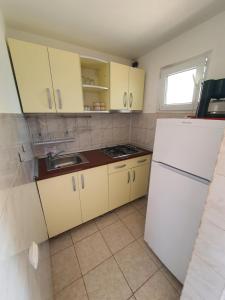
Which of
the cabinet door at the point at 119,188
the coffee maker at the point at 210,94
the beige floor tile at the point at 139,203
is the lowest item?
the beige floor tile at the point at 139,203

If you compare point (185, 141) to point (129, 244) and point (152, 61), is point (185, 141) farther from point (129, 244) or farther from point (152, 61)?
Result: point (152, 61)

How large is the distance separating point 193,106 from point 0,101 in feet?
5.64

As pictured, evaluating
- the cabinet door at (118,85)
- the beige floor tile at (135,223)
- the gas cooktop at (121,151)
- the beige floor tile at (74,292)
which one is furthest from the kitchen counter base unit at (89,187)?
the cabinet door at (118,85)

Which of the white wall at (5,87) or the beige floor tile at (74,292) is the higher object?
the white wall at (5,87)

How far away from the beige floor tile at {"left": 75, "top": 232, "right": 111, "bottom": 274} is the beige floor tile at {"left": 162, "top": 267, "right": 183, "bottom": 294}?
22.3 inches

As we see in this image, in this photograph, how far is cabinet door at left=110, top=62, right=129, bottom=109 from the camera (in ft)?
5.40

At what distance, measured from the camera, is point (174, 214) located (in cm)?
106

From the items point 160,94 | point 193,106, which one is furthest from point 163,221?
point 160,94

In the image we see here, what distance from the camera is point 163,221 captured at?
3.84 feet

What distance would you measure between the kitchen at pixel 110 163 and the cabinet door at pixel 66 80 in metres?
0.01

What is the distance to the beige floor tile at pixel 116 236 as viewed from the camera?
4.75 feet

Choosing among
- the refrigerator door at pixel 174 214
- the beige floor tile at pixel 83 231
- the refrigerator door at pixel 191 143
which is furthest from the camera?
the beige floor tile at pixel 83 231

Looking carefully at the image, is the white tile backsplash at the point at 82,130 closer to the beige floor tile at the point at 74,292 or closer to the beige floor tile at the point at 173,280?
the beige floor tile at the point at 74,292

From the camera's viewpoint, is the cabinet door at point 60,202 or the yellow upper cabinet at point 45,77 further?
the cabinet door at point 60,202
